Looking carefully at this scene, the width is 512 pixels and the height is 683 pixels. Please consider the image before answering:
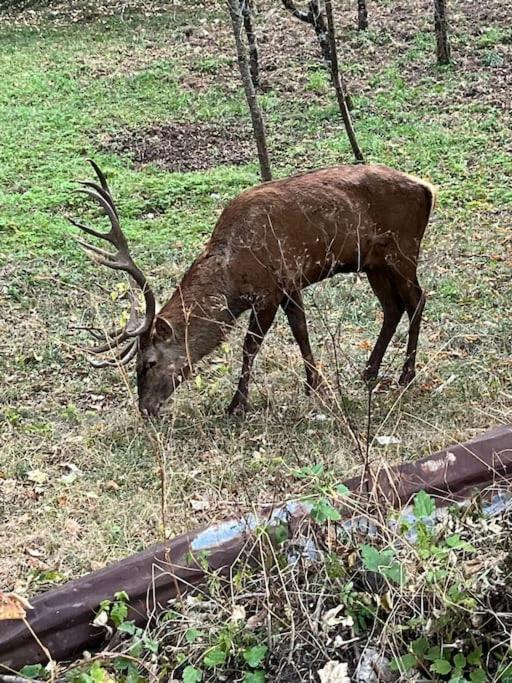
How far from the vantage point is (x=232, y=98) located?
1560cm

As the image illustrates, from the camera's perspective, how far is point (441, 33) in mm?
15336

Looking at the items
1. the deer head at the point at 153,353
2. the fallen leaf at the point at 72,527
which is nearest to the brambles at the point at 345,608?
the fallen leaf at the point at 72,527

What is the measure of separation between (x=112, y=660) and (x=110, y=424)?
3.26m

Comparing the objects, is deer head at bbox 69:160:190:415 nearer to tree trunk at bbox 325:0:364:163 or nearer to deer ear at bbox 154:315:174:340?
deer ear at bbox 154:315:174:340

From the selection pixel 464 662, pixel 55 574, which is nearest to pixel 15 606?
pixel 55 574

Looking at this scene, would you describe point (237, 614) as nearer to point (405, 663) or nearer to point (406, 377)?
point (405, 663)

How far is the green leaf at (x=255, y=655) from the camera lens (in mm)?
3133

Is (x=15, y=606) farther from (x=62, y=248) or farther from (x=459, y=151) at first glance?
(x=459, y=151)

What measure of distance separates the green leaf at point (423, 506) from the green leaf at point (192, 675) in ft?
3.35

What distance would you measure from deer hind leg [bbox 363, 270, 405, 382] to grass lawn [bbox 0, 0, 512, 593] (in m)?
0.20

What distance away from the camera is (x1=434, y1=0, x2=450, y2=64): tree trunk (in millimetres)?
15250

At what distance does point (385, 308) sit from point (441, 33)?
32.4 ft

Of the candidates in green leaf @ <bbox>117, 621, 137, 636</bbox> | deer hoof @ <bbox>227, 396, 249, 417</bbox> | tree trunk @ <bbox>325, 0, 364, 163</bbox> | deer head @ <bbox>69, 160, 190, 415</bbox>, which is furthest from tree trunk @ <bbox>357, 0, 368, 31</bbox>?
green leaf @ <bbox>117, 621, 137, 636</bbox>

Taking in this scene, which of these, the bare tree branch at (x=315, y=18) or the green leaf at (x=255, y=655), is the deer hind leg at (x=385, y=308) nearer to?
the green leaf at (x=255, y=655)
